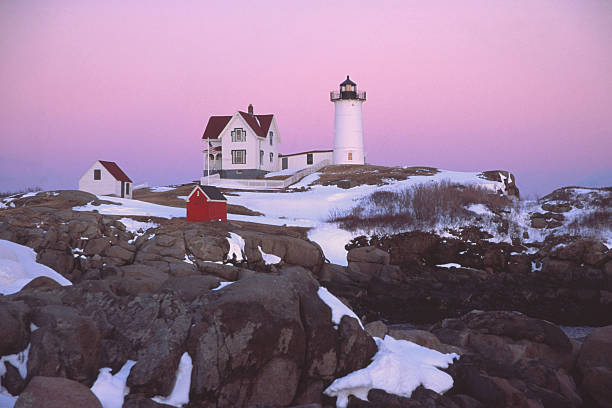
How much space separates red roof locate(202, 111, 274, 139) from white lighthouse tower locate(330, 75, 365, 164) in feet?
26.7

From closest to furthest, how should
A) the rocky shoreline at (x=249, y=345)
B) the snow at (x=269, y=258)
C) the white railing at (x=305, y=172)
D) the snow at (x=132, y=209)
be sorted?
the rocky shoreline at (x=249, y=345)
the snow at (x=269, y=258)
the snow at (x=132, y=209)
the white railing at (x=305, y=172)

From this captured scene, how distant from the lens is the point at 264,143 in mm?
58781

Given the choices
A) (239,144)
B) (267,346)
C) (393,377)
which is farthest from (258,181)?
(267,346)

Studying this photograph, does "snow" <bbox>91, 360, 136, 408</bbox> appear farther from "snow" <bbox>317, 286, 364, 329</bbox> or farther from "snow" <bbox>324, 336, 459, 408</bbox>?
"snow" <bbox>317, 286, 364, 329</bbox>

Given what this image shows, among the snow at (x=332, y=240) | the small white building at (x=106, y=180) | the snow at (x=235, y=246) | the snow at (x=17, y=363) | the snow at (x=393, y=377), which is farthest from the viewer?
the small white building at (x=106, y=180)

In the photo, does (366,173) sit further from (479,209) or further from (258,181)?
(479,209)

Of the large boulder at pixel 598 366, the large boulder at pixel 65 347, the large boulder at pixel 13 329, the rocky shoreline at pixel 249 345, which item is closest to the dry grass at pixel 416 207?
the rocky shoreline at pixel 249 345

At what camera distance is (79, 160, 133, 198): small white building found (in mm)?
42344

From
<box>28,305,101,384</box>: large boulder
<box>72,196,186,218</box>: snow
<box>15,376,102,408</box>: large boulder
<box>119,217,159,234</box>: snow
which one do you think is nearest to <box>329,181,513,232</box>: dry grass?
<box>72,196,186,218</box>: snow

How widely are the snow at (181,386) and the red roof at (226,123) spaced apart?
50.1 metres

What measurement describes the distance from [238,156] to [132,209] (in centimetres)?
2546

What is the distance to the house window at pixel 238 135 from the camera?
186 ft

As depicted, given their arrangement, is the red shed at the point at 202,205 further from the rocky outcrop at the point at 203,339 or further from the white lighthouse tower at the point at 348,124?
the white lighthouse tower at the point at 348,124

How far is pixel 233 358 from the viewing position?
8.09 meters
